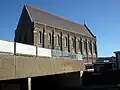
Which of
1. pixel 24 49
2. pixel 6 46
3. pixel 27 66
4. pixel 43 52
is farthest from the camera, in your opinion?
pixel 43 52

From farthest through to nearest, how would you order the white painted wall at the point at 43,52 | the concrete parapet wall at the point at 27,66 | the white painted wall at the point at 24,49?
the white painted wall at the point at 43,52 → the white painted wall at the point at 24,49 → the concrete parapet wall at the point at 27,66

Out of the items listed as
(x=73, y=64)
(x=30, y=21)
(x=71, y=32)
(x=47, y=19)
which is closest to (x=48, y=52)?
(x=73, y=64)

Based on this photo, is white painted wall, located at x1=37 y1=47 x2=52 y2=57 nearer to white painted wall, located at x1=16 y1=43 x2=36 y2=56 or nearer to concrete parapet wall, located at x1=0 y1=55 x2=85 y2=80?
concrete parapet wall, located at x1=0 y1=55 x2=85 y2=80

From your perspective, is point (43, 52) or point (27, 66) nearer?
point (27, 66)

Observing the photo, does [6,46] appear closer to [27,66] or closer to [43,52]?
[27,66]

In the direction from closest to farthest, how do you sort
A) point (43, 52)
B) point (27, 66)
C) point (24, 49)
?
1. point (27, 66)
2. point (24, 49)
3. point (43, 52)

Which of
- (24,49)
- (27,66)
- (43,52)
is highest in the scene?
(24,49)

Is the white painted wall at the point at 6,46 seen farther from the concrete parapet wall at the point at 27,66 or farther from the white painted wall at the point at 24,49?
the white painted wall at the point at 24,49

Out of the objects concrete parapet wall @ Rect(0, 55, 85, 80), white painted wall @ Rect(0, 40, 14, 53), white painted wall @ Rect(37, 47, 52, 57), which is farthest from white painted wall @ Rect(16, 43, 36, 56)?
white painted wall @ Rect(37, 47, 52, 57)

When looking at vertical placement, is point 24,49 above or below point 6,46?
below

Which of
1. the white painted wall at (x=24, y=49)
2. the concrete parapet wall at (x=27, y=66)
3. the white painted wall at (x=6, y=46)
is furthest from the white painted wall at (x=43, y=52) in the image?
the white painted wall at (x=6, y=46)

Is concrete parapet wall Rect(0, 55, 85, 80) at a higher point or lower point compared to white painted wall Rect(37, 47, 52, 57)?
lower

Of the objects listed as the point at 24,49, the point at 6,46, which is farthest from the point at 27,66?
the point at 6,46

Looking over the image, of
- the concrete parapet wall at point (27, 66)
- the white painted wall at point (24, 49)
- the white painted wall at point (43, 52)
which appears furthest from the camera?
the white painted wall at point (43, 52)
